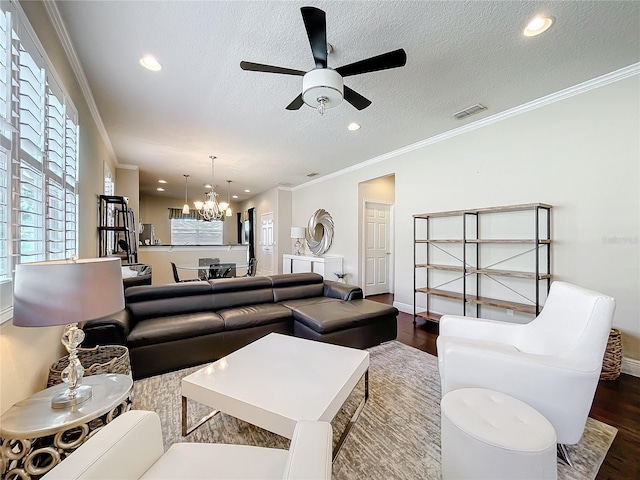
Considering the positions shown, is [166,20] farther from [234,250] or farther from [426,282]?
[234,250]

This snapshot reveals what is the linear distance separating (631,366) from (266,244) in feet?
25.2

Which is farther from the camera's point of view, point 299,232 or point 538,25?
point 299,232

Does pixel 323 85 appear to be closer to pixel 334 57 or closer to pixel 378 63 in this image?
pixel 378 63

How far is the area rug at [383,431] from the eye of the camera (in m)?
1.47

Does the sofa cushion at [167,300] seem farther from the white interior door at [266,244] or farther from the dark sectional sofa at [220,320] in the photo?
the white interior door at [266,244]

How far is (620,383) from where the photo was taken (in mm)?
2352

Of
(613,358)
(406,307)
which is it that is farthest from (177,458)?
(406,307)

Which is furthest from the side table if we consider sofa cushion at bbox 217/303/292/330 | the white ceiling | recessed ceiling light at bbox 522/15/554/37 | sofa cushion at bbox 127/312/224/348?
recessed ceiling light at bbox 522/15/554/37

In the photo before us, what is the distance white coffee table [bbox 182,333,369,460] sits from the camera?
1.37 m

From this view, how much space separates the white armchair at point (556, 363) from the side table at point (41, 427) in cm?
188

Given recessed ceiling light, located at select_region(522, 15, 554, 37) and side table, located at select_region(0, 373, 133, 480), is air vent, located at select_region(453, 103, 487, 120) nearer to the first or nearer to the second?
recessed ceiling light, located at select_region(522, 15, 554, 37)

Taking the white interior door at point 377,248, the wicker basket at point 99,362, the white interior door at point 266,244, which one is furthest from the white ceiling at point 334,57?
the white interior door at point 266,244

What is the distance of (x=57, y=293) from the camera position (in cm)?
110

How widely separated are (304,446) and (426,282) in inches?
154
